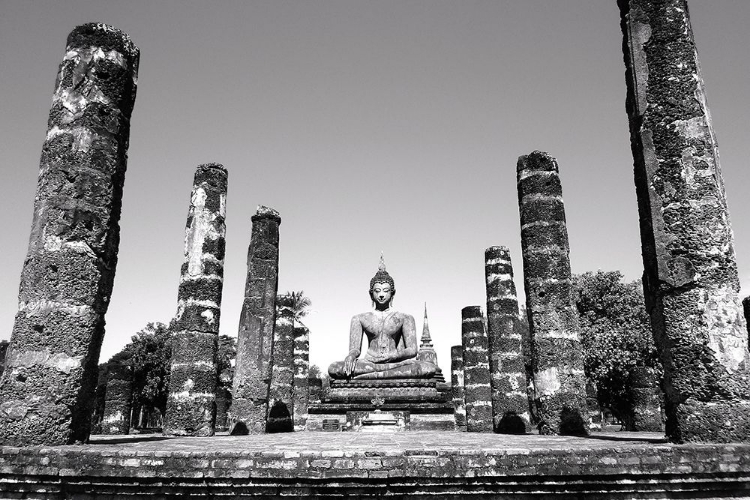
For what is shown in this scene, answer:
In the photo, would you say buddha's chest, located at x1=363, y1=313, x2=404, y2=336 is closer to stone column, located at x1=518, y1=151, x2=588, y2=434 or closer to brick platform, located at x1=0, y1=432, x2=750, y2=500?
stone column, located at x1=518, y1=151, x2=588, y2=434

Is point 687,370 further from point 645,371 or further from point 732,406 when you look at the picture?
point 645,371

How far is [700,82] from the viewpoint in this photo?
20.9 ft

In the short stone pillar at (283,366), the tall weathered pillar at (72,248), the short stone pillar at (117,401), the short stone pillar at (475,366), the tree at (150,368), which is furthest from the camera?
the tree at (150,368)

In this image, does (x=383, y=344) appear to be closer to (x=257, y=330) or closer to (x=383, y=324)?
(x=383, y=324)

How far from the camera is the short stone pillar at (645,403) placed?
1720 centimetres

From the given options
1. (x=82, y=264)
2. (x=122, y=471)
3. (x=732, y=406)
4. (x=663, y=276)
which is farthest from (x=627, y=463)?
(x=82, y=264)

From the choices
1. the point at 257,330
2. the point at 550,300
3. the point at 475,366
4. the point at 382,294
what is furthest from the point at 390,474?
the point at 475,366

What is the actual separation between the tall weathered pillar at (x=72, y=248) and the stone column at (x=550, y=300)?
7.05 m

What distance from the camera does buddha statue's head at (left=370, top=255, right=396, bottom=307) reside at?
15.6 metres

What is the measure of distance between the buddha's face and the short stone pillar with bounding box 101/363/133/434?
7.49 meters

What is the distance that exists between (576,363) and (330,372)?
582 centimetres

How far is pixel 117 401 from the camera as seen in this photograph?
1620 centimetres

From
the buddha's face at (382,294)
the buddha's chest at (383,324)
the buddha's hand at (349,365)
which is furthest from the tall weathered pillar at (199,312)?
the buddha's face at (382,294)

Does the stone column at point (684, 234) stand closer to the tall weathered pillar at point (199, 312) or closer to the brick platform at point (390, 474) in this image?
the brick platform at point (390, 474)
